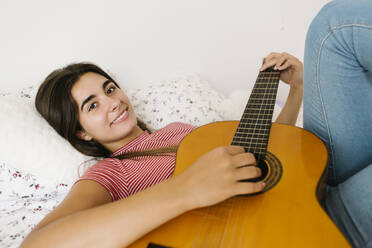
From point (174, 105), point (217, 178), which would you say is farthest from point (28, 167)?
point (217, 178)

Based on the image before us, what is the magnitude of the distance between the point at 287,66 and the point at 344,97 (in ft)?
1.09

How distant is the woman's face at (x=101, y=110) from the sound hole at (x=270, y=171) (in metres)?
0.61

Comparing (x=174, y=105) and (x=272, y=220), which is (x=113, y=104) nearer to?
(x=174, y=105)

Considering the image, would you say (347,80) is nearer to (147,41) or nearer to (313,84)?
(313,84)

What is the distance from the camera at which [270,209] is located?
0.54m

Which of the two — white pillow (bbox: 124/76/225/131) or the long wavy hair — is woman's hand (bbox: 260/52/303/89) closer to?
white pillow (bbox: 124/76/225/131)

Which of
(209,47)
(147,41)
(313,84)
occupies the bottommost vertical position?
(313,84)

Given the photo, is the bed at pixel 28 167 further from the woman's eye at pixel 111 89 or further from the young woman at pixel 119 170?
the woman's eye at pixel 111 89

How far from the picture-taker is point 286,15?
165cm

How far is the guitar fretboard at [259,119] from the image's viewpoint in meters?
0.70

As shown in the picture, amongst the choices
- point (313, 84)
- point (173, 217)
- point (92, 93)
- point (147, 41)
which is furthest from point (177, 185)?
point (147, 41)

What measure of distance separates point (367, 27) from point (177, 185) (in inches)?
23.4

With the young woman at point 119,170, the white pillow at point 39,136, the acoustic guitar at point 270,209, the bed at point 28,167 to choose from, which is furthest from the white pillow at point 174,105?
the acoustic guitar at point 270,209

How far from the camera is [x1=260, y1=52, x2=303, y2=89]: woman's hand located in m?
1.01
